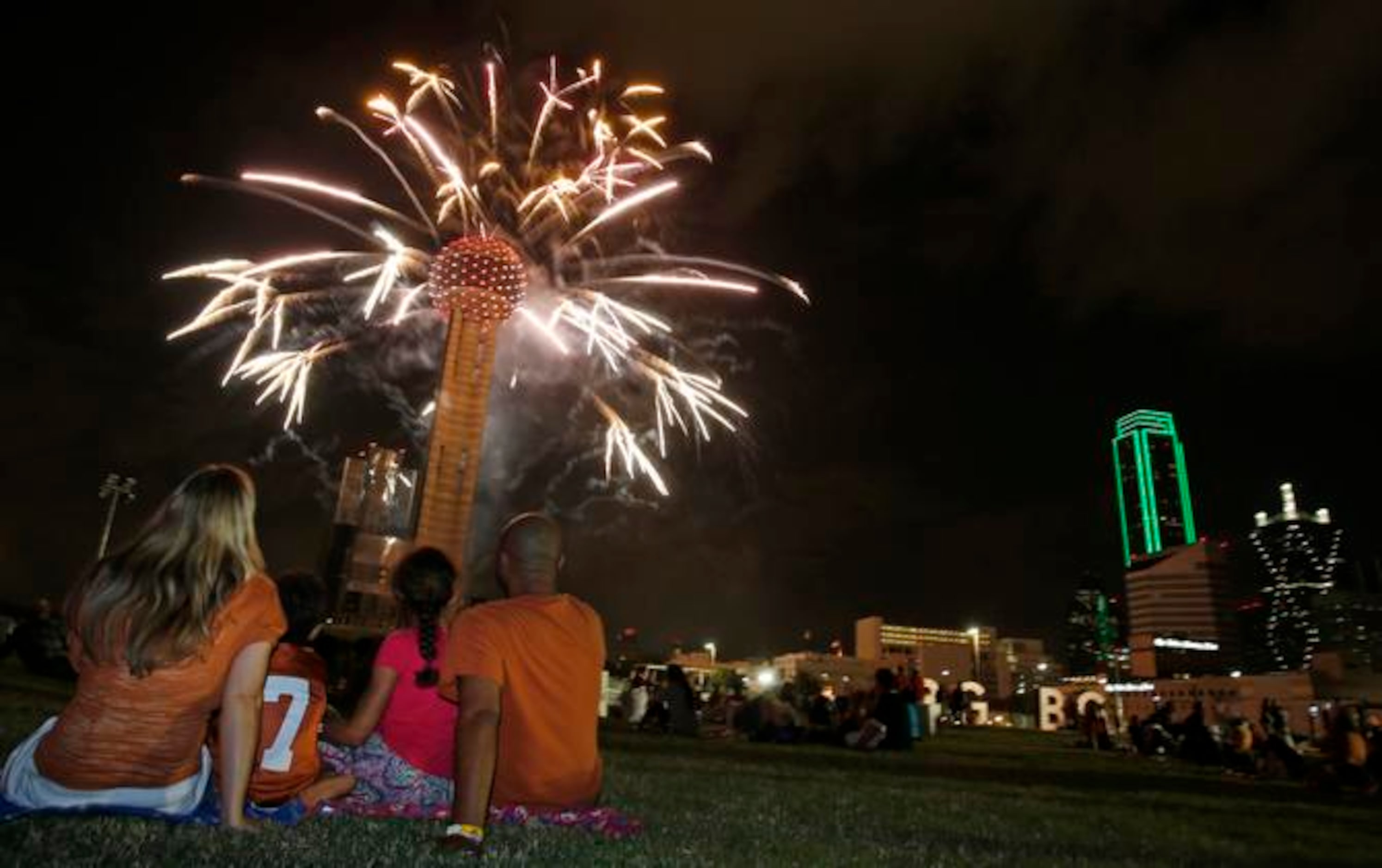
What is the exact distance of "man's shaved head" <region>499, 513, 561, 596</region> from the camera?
505cm

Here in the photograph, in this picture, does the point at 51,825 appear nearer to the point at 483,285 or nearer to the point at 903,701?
the point at 903,701

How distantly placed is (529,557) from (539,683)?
0.70 metres

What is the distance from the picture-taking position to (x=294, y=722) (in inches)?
204

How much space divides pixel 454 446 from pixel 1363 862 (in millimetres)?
58347

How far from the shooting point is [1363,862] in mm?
7098

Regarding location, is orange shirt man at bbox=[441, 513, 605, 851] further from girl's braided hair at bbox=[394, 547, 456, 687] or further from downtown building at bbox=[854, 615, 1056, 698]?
downtown building at bbox=[854, 615, 1056, 698]

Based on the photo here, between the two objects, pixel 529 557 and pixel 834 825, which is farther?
pixel 834 825

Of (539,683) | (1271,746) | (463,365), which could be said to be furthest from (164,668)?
(463,365)

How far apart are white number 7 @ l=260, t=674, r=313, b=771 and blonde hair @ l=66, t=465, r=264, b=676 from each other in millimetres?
1075

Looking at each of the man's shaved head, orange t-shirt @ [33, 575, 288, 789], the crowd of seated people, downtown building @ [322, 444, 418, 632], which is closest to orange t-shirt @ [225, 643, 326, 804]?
orange t-shirt @ [33, 575, 288, 789]

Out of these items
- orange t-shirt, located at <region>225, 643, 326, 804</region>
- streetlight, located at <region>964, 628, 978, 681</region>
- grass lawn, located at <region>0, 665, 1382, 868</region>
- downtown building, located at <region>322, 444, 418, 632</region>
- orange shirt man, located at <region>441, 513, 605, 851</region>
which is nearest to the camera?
grass lawn, located at <region>0, 665, 1382, 868</region>

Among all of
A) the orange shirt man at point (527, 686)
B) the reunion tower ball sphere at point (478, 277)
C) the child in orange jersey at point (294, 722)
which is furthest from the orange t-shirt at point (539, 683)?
the reunion tower ball sphere at point (478, 277)

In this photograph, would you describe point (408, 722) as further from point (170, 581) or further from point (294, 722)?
point (170, 581)

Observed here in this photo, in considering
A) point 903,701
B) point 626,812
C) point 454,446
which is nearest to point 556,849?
point 626,812
